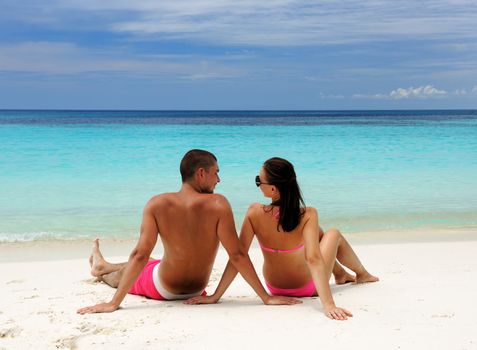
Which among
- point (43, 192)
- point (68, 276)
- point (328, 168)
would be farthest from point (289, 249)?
point (328, 168)

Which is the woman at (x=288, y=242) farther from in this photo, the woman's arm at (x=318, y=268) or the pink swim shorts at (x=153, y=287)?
the pink swim shorts at (x=153, y=287)

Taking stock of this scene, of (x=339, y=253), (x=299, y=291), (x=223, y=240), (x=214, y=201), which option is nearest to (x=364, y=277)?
(x=339, y=253)

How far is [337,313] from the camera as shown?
359 centimetres

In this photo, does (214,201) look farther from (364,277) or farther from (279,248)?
(364,277)

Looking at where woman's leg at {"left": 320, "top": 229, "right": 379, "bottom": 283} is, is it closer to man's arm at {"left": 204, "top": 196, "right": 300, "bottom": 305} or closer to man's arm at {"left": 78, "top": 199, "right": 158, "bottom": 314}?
man's arm at {"left": 204, "top": 196, "right": 300, "bottom": 305}

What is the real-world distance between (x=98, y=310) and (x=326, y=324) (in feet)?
4.50

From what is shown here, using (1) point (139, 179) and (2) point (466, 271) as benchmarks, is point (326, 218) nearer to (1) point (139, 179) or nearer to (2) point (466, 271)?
(2) point (466, 271)

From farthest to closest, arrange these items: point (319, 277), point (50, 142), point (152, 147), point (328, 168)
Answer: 1. point (50, 142)
2. point (152, 147)
3. point (328, 168)
4. point (319, 277)

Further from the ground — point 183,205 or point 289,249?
point 183,205

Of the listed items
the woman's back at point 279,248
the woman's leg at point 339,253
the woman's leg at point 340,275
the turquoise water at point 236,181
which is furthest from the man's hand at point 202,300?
the turquoise water at point 236,181

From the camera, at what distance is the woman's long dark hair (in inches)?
149

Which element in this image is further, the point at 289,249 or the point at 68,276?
the point at 68,276

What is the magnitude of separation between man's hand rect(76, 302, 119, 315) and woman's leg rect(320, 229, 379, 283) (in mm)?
1368

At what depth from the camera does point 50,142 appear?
23.8 m
